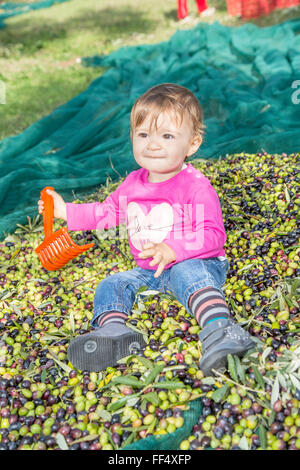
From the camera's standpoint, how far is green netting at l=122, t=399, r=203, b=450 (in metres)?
1.86

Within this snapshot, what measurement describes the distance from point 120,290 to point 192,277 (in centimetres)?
47

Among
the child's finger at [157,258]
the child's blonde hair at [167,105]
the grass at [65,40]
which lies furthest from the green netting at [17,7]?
the child's finger at [157,258]

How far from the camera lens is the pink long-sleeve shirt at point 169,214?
8.30ft

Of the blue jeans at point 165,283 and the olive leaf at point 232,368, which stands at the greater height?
the blue jeans at point 165,283

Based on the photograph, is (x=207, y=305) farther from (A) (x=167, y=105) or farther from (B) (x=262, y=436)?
(A) (x=167, y=105)

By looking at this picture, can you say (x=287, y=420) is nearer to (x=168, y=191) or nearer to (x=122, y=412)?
(x=122, y=412)

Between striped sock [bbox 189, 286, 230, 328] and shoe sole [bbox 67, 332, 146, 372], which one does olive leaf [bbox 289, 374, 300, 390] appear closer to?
striped sock [bbox 189, 286, 230, 328]

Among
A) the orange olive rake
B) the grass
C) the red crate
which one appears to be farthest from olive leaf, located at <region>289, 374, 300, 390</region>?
the red crate

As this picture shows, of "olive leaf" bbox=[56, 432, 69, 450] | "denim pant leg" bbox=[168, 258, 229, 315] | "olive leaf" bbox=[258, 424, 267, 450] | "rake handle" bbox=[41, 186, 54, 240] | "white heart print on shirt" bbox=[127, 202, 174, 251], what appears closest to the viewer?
"olive leaf" bbox=[258, 424, 267, 450]

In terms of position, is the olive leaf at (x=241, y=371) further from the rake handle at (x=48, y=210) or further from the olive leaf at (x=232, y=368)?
the rake handle at (x=48, y=210)

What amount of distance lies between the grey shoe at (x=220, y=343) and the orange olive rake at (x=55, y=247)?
1.19 metres

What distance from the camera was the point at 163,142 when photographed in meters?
2.55

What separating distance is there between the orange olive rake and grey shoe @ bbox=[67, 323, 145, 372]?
889mm

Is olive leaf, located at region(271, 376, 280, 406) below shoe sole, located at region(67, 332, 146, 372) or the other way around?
below
